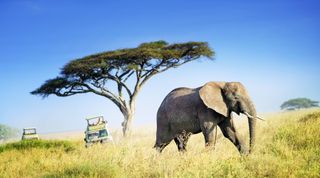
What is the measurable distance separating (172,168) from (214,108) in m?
2.91

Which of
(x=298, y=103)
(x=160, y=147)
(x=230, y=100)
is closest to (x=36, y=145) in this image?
(x=160, y=147)

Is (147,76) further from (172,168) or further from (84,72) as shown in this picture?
(172,168)

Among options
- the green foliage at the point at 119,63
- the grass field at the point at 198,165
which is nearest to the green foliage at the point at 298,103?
the green foliage at the point at 119,63

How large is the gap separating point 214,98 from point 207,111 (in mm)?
344

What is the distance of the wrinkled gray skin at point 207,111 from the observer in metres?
10.5

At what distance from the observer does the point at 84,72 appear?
84.8 feet

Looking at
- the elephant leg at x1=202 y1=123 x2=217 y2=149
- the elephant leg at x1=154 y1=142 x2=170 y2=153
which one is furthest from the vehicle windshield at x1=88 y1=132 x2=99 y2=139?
the elephant leg at x1=202 y1=123 x2=217 y2=149

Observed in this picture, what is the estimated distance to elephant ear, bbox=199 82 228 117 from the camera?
10.5 meters

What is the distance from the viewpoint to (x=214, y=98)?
1057 centimetres

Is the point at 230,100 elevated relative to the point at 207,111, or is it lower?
elevated

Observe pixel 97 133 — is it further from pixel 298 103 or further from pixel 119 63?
pixel 298 103

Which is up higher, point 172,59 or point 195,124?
point 172,59

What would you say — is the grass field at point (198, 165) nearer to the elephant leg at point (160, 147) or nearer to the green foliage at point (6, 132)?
the elephant leg at point (160, 147)

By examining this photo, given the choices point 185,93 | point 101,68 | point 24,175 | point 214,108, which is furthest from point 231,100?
point 101,68
